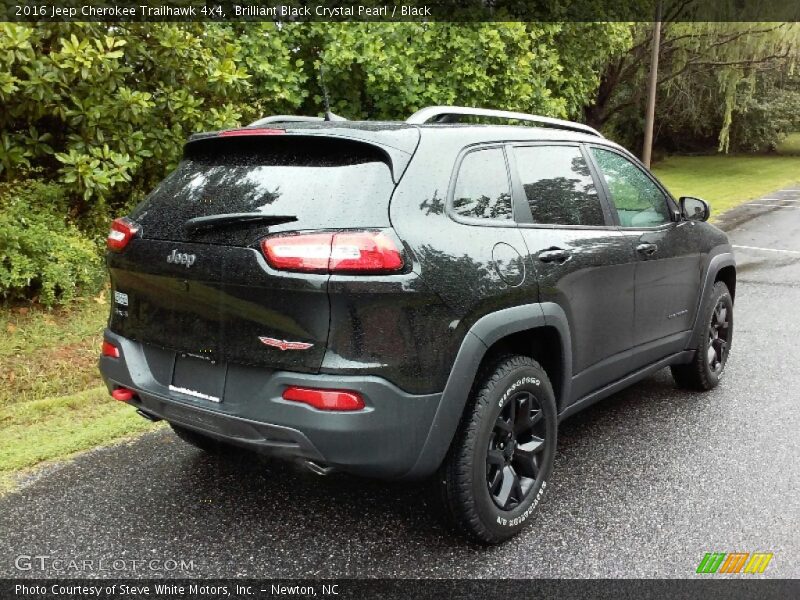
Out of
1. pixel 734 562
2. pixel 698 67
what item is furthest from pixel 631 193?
pixel 698 67

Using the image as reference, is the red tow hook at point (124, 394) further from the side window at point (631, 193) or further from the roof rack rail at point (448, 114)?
the side window at point (631, 193)

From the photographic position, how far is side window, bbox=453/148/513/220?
3027mm

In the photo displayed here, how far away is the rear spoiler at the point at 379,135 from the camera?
2.81 metres

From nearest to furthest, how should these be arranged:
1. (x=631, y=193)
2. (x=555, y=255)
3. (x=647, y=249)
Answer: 1. (x=555, y=255)
2. (x=647, y=249)
3. (x=631, y=193)

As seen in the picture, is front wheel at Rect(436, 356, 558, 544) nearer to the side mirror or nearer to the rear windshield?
the rear windshield

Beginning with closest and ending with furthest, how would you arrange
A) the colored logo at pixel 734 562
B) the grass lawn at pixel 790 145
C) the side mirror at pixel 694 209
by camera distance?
the colored logo at pixel 734 562
the side mirror at pixel 694 209
the grass lawn at pixel 790 145

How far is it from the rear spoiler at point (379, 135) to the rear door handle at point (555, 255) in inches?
31.4

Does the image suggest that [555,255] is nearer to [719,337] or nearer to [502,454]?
[502,454]

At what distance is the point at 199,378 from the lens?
2.83 metres

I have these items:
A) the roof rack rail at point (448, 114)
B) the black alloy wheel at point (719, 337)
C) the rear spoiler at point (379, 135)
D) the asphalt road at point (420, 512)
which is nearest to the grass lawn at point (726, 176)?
the black alloy wheel at point (719, 337)

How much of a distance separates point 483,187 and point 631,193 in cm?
147

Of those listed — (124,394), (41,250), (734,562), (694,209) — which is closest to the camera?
(734,562)

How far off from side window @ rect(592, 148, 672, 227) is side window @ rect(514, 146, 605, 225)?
0.23 metres

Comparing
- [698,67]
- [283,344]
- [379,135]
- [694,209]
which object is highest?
[698,67]
